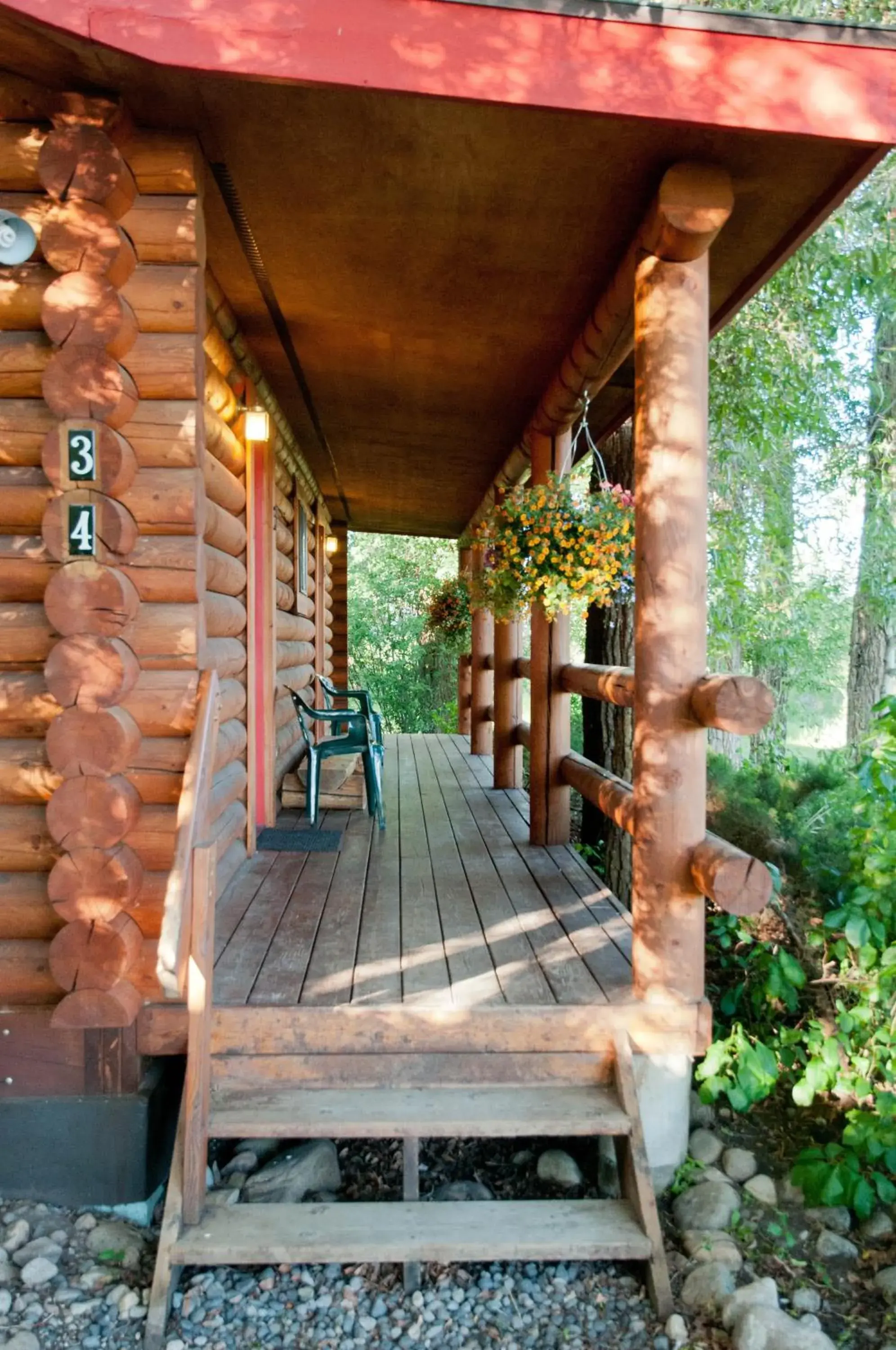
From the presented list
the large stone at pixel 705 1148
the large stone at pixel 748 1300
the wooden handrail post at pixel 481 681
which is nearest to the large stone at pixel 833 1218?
the large stone at pixel 705 1148

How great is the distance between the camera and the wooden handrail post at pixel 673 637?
2.71m

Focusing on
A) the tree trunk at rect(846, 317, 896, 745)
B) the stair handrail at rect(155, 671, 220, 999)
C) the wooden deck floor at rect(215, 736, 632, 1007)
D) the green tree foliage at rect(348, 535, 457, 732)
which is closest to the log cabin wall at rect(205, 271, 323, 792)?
the wooden deck floor at rect(215, 736, 632, 1007)

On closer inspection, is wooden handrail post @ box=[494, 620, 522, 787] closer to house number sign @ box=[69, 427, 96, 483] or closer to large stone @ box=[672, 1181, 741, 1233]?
large stone @ box=[672, 1181, 741, 1233]

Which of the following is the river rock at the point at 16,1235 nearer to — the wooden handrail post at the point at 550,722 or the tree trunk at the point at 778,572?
the wooden handrail post at the point at 550,722

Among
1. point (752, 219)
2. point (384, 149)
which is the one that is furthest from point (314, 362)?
point (752, 219)

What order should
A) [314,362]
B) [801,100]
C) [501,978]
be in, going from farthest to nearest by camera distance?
[314,362], [501,978], [801,100]

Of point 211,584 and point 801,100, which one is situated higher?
point 801,100

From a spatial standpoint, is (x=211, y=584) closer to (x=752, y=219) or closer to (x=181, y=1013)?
(x=181, y=1013)

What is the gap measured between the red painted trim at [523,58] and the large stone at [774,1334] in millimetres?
2927

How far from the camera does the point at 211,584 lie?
3.56 meters

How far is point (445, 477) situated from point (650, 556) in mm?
4814

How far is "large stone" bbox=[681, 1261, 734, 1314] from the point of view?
2305 mm

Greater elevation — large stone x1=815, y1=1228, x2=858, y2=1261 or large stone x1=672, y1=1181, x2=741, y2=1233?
large stone x1=672, y1=1181, x2=741, y2=1233

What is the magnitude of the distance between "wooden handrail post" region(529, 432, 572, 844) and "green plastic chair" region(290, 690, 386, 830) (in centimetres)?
87
